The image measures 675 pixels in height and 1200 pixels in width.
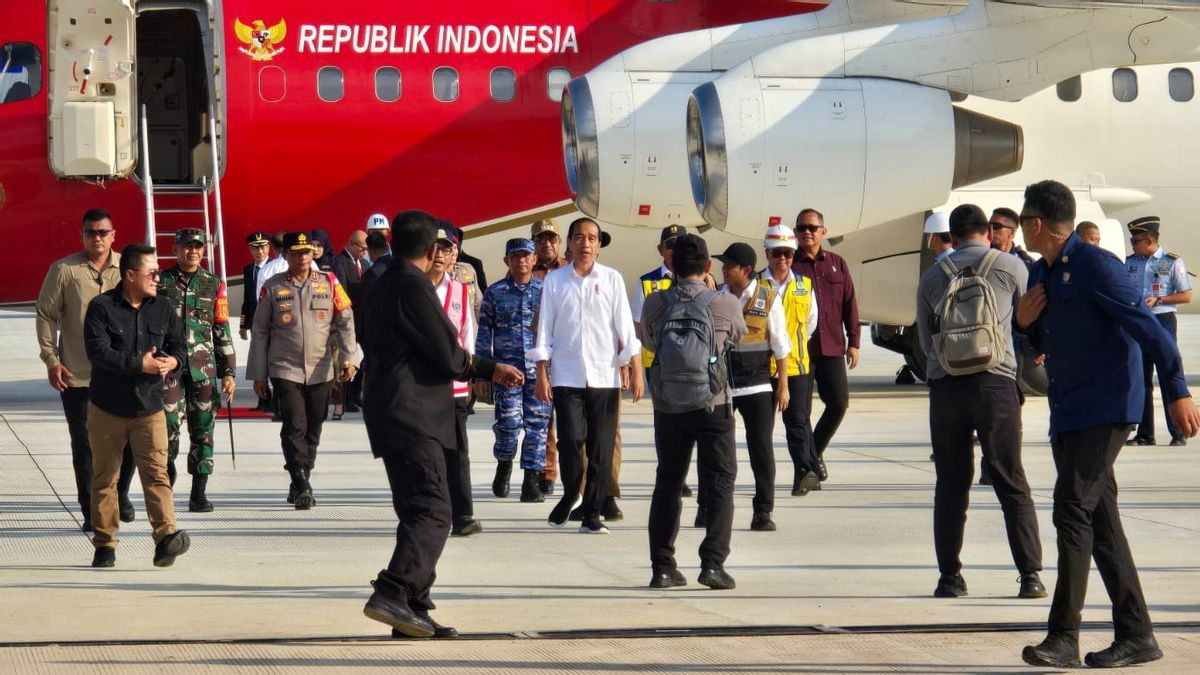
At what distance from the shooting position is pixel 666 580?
8.41 meters

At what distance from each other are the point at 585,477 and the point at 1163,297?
6.79 metres

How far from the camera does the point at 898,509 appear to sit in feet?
36.2

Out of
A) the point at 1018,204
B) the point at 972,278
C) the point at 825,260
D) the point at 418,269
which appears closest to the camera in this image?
the point at 418,269

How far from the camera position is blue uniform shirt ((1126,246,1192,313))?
49.4ft

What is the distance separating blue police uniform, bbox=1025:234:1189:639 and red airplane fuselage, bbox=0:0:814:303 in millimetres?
10911

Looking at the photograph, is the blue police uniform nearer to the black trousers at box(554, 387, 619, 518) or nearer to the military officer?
the black trousers at box(554, 387, 619, 518)

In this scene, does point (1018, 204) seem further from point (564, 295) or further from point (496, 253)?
point (564, 295)

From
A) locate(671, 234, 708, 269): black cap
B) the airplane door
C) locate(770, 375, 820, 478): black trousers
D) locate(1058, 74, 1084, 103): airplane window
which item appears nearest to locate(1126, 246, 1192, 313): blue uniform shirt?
locate(1058, 74, 1084, 103): airplane window

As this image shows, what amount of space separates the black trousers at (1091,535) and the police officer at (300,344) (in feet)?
18.7

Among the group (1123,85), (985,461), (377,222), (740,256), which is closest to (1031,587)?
(985,461)

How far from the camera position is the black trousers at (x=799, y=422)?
1145 cm

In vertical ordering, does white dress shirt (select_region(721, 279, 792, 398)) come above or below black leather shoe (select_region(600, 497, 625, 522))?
above

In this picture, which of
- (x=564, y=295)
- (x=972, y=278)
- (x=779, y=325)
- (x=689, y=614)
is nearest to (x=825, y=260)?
(x=779, y=325)

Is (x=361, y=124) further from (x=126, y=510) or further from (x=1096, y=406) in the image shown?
(x=1096, y=406)
